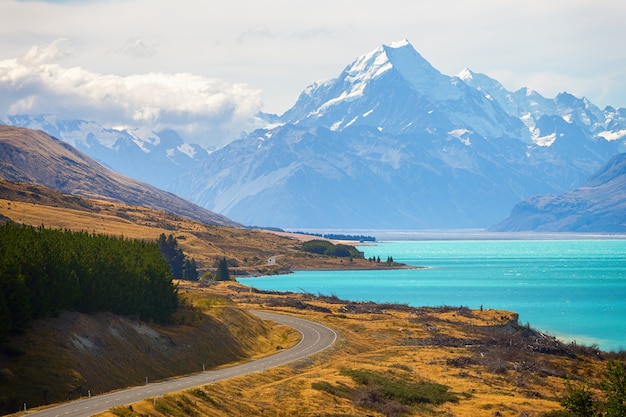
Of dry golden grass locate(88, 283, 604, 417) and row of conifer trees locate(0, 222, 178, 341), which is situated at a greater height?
row of conifer trees locate(0, 222, 178, 341)

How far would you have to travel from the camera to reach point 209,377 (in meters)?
81.6

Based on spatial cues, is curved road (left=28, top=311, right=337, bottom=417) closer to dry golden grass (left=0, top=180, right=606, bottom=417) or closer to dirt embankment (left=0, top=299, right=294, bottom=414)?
dry golden grass (left=0, top=180, right=606, bottom=417)

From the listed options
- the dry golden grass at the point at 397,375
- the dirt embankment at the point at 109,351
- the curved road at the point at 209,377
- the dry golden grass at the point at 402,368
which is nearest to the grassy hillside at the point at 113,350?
the dirt embankment at the point at 109,351

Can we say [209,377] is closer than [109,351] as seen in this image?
Yes

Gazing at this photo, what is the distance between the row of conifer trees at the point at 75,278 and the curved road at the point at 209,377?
455 inches

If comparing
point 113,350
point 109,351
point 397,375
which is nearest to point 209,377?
point 113,350

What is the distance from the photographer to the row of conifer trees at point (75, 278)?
74.9 m

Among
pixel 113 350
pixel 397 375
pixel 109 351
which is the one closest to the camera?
pixel 109 351

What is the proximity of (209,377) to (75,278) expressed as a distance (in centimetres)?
1654

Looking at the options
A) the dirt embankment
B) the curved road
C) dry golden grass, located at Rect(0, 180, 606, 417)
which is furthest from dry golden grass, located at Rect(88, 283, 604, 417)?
the dirt embankment

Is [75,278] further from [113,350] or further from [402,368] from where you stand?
[402,368]

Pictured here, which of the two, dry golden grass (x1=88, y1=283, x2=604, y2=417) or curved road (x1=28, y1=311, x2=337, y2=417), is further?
dry golden grass (x1=88, y1=283, x2=604, y2=417)

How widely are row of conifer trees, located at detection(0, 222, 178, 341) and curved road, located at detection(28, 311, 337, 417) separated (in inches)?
455

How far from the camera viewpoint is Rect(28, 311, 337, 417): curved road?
62312 mm
